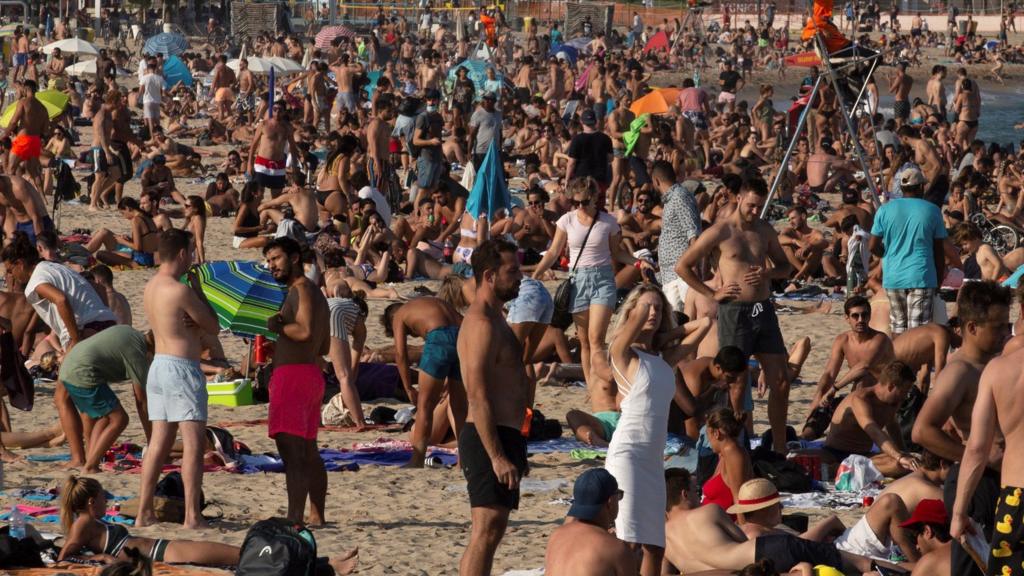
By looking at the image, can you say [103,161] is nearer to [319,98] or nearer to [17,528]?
[319,98]

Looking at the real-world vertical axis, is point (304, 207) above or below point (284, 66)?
below

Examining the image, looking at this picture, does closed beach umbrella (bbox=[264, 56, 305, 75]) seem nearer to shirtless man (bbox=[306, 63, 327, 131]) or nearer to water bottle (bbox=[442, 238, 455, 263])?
shirtless man (bbox=[306, 63, 327, 131])

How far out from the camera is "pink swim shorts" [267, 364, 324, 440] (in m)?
6.77

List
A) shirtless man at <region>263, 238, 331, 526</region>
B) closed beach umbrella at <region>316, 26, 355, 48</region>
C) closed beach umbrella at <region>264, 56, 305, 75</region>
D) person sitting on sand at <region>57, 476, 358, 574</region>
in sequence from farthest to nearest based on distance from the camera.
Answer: closed beach umbrella at <region>316, 26, 355, 48</region>
closed beach umbrella at <region>264, 56, 305, 75</region>
shirtless man at <region>263, 238, 331, 526</region>
person sitting on sand at <region>57, 476, 358, 574</region>

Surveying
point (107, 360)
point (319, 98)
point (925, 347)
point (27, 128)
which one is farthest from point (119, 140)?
point (925, 347)

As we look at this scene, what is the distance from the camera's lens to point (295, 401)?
6.77 metres

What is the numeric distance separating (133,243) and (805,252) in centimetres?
632

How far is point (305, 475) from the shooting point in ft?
22.8

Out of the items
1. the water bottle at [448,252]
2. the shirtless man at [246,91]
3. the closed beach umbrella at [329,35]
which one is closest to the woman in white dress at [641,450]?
the water bottle at [448,252]

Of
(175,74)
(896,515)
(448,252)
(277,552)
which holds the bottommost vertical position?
(448,252)

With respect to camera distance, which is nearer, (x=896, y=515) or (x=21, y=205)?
(x=896, y=515)

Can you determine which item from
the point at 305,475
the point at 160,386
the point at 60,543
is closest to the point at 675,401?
the point at 305,475

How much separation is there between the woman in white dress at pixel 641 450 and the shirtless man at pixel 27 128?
12.3 metres

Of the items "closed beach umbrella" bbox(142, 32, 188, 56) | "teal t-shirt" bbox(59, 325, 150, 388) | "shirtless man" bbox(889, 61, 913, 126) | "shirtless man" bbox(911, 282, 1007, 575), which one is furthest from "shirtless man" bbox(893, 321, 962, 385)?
"closed beach umbrella" bbox(142, 32, 188, 56)
